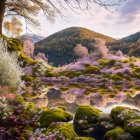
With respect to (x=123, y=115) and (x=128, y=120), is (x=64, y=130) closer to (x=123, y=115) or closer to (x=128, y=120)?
(x=128, y=120)

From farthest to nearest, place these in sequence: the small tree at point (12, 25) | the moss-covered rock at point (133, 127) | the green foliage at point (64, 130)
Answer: the small tree at point (12, 25), the moss-covered rock at point (133, 127), the green foliage at point (64, 130)

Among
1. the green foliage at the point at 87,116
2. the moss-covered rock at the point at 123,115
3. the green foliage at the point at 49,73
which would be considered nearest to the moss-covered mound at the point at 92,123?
the green foliage at the point at 87,116

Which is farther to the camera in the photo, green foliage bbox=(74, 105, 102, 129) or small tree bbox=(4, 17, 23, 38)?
small tree bbox=(4, 17, 23, 38)

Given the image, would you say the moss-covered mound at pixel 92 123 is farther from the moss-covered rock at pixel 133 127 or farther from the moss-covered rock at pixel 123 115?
the moss-covered rock at pixel 133 127

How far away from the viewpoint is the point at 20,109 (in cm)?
498

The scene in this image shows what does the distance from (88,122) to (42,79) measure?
12.3 meters

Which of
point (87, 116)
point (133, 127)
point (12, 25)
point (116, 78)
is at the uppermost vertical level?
point (12, 25)

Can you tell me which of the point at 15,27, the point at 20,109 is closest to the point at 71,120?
the point at 20,109

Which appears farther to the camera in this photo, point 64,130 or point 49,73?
point 49,73

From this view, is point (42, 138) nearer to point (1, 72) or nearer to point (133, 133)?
point (133, 133)

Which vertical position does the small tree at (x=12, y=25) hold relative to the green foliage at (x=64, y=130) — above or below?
above

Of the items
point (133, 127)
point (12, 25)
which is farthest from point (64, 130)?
point (12, 25)

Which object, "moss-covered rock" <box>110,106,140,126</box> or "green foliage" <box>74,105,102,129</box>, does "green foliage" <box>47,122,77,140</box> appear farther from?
"moss-covered rock" <box>110,106,140,126</box>

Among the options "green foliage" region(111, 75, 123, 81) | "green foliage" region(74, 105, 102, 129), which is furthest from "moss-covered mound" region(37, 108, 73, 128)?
"green foliage" region(111, 75, 123, 81)
